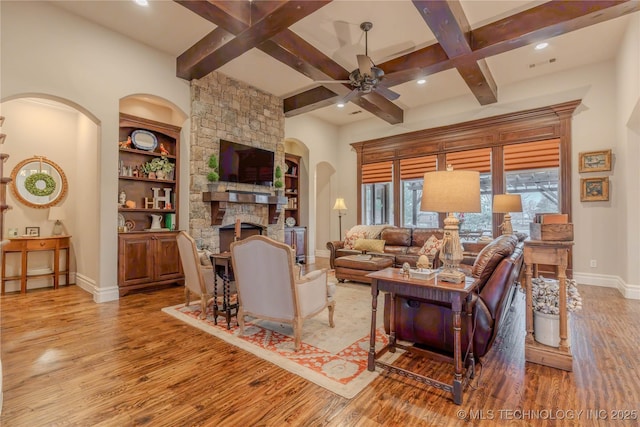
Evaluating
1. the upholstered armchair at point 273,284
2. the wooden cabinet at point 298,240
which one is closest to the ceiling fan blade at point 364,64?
the upholstered armchair at point 273,284

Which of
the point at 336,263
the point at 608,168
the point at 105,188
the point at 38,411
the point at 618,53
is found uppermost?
the point at 618,53

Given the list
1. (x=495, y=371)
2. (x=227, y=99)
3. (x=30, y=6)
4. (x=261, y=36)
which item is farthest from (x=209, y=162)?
(x=495, y=371)

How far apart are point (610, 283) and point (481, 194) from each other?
2.49m

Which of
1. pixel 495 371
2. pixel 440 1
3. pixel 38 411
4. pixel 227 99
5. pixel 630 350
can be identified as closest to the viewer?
pixel 38 411

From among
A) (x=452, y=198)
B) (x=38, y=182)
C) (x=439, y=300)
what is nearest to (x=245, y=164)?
(x=38, y=182)

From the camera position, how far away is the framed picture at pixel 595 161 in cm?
489

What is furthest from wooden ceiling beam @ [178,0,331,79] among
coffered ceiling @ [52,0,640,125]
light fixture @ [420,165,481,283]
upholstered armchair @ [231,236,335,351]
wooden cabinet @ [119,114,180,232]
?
upholstered armchair @ [231,236,335,351]

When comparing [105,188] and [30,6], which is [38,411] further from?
[30,6]

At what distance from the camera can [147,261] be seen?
4664 mm

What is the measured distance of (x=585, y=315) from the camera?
3.56m

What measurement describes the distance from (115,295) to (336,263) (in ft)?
11.0

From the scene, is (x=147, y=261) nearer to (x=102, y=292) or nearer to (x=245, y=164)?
(x=102, y=292)

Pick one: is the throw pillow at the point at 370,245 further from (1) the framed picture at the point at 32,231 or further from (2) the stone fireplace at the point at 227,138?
(1) the framed picture at the point at 32,231

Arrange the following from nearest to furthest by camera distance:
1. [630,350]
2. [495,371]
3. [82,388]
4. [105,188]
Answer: [82,388] < [495,371] < [630,350] < [105,188]
